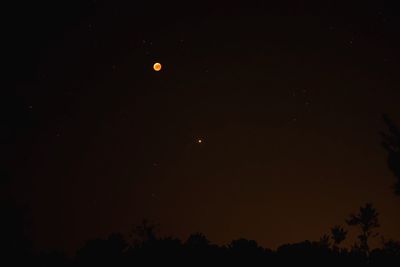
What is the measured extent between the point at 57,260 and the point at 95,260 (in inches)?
65.8

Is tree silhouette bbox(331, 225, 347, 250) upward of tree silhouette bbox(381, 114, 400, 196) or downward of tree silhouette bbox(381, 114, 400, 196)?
upward

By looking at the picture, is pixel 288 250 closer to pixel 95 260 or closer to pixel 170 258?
pixel 170 258

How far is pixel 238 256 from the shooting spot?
1599 cm

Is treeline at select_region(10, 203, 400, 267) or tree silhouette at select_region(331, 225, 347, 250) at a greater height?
tree silhouette at select_region(331, 225, 347, 250)

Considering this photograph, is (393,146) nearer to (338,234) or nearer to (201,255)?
(201,255)

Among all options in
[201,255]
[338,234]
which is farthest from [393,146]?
[338,234]

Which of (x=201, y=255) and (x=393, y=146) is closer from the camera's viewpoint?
(x=393, y=146)

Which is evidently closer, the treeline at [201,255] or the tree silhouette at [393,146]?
the tree silhouette at [393,146]

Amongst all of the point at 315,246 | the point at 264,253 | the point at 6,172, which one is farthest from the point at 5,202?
the point at 315,246

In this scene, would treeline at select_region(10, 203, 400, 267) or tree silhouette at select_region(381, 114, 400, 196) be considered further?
treeline at select_region(10, 203, 400, 267)

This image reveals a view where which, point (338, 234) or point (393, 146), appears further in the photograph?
point (338, 234)

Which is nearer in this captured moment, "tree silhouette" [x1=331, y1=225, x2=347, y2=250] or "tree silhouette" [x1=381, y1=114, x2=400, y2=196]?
"tree silhouette" [x1=381, y1=114, x2=400, y2=196]

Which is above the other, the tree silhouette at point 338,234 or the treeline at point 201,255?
the tree silhouette at point 338,234

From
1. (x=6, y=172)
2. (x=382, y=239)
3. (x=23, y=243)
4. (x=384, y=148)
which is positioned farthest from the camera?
(x=382, y=239)
